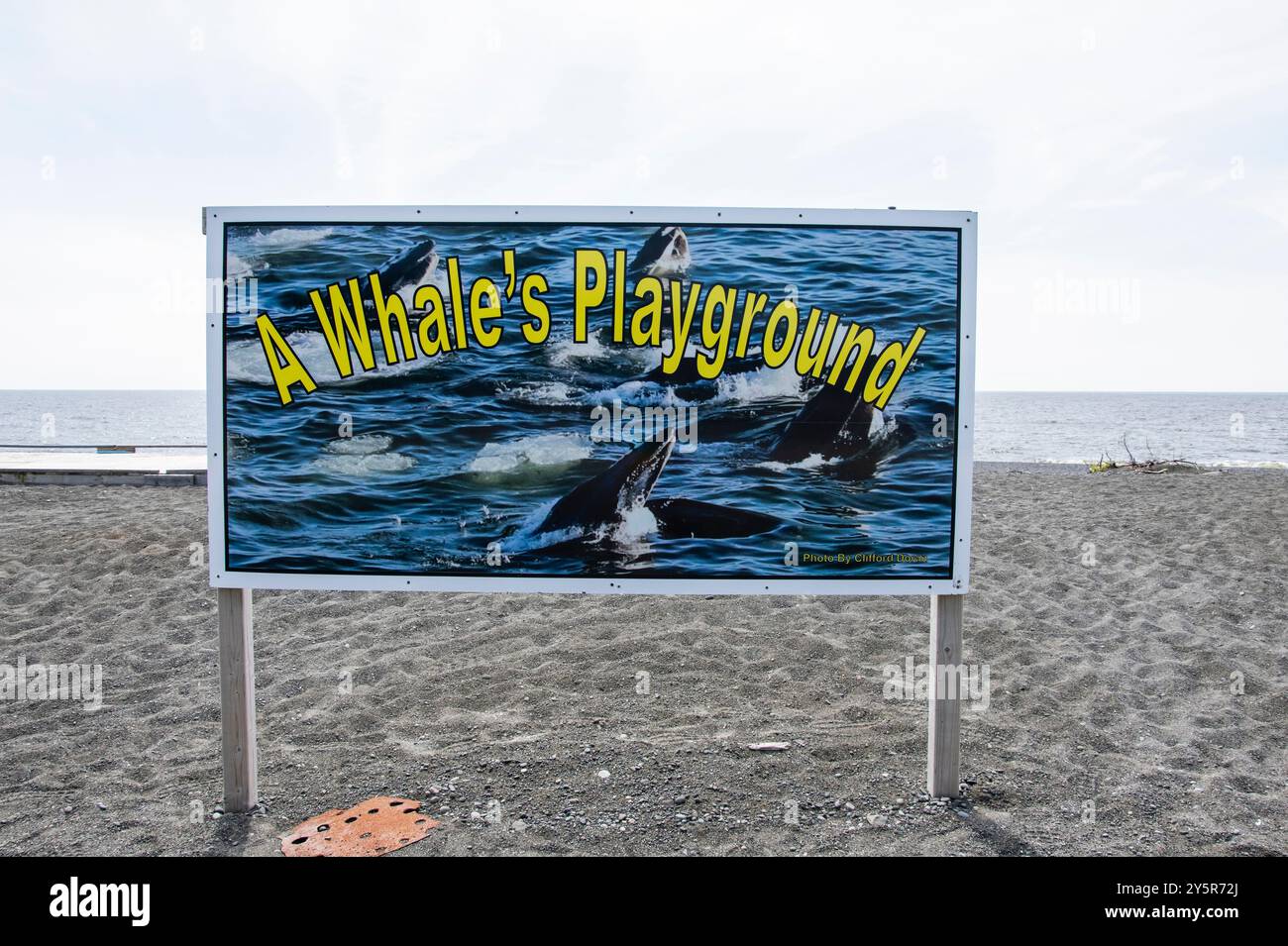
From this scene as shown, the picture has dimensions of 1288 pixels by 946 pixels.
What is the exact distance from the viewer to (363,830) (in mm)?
3145

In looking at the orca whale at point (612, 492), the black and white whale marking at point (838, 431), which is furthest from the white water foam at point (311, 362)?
the black and white whale marking at point (838, 431)

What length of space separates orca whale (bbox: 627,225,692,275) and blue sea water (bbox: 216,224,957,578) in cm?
5

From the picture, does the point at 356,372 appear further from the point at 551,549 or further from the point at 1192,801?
the point at 1192,801

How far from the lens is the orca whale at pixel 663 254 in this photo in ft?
10.7

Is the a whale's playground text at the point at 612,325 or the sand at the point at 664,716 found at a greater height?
the a whale's playground text at the point at 612,325

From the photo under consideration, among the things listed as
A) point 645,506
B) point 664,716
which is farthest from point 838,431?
point 664,716

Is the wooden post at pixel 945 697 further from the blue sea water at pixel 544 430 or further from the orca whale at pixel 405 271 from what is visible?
the orca whale at pixel 405 271

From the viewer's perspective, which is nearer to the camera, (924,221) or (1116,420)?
(924,221)

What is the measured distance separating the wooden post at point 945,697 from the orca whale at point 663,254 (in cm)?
178

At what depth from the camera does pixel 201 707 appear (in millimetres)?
4336

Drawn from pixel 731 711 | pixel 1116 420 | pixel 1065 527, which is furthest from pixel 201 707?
pixel 1116 420

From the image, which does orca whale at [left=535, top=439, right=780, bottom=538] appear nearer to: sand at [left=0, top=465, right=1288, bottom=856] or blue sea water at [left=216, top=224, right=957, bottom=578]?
blue sea water at [left=216, top=224, right=957, bottom=578]
